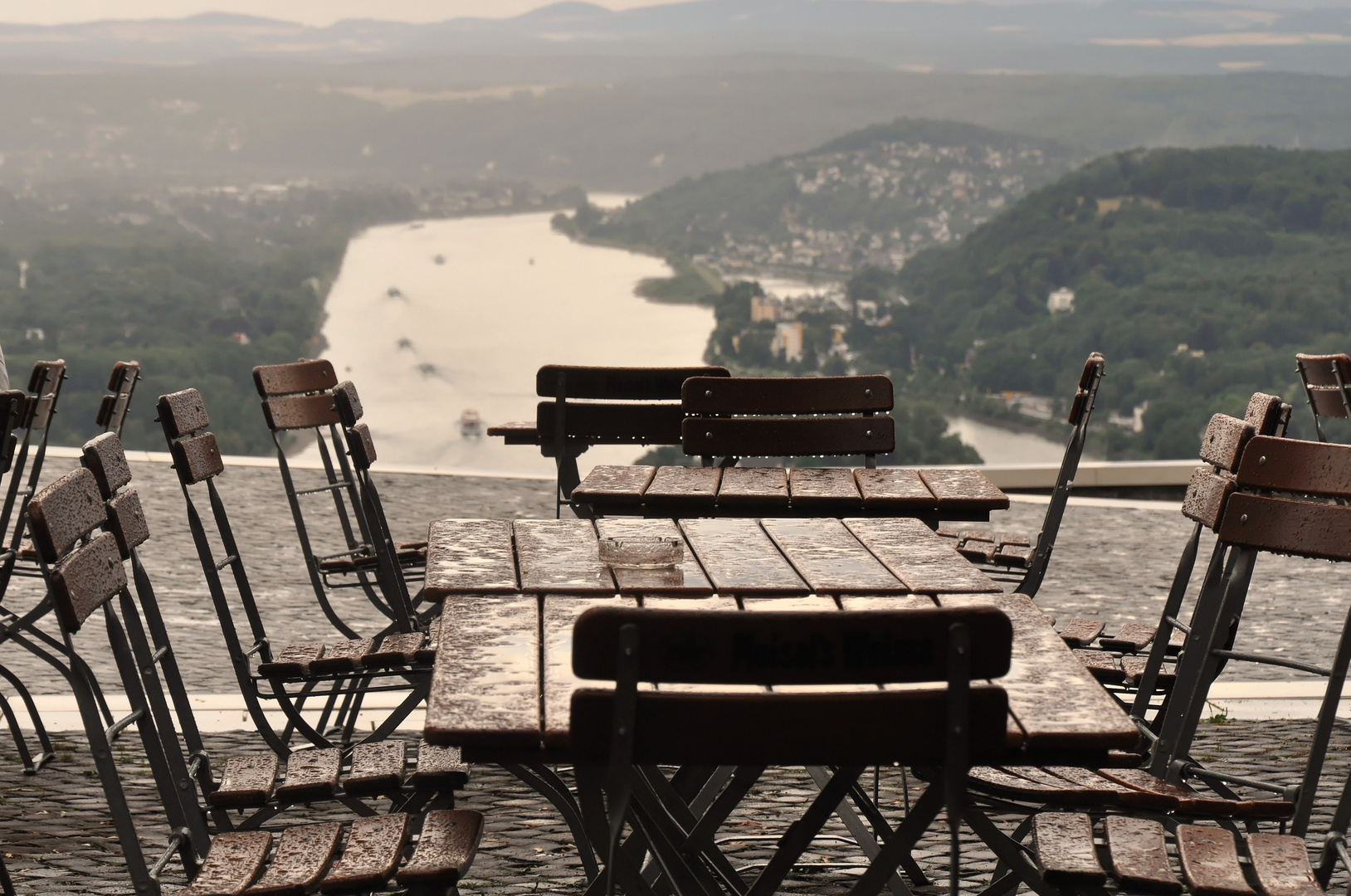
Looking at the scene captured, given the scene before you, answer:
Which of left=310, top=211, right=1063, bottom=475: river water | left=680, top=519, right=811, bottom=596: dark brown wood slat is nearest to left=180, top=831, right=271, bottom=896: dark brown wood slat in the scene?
left=680, top=519, right=811, bottom=596: dark brown wood slat

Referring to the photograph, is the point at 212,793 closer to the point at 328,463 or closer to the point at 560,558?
the point at 560,558

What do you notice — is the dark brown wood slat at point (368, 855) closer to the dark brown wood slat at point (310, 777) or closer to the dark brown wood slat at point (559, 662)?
the dark brown wood slat at point (310, 777)

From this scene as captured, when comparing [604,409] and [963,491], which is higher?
[963,491]

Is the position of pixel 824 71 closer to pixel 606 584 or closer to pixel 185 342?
pixel 185 342

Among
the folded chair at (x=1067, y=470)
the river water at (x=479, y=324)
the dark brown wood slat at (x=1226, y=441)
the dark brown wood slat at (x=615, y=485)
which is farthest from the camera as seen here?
the river water at (x=479, y=324)

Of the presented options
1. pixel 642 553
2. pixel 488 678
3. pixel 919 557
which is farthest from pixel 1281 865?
pixel 488 678

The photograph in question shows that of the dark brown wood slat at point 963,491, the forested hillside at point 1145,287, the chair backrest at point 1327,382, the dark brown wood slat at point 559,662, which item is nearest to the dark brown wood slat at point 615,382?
the dark brown wood slat at point 963,491
